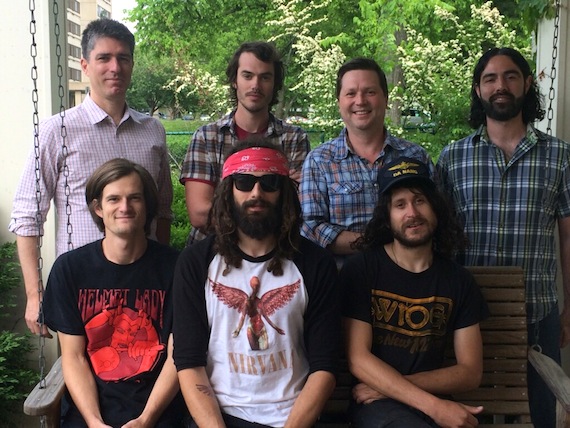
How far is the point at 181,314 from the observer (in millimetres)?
2762

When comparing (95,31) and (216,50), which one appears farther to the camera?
(216,50)

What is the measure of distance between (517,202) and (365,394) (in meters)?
1.22

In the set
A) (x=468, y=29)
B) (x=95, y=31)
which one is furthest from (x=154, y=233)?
(x=468, y=29)

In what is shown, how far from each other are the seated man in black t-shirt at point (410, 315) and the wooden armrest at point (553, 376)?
34 centimetres

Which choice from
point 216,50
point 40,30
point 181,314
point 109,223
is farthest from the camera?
point 216,50

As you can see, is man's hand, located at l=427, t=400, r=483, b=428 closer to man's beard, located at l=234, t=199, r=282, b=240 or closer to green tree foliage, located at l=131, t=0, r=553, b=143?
man's beard, located at l=234, t=199, r=282, b=240

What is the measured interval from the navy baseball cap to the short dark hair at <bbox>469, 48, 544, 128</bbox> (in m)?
0.80

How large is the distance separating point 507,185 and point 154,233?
184 centimetres

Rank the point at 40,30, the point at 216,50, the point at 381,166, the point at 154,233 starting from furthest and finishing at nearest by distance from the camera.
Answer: the point at 216,50 → the point at 40,30 → the point at 154,233 → the point at 381,166

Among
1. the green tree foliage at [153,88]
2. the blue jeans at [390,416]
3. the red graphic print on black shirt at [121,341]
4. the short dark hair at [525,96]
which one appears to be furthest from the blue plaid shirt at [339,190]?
the green tree foliage at [153,88]

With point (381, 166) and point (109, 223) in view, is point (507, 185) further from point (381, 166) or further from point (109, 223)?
point (109, 223)

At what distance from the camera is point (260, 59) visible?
3.70 metres

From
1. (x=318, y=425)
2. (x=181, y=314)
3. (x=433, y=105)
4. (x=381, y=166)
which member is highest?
(x=433, y=105)

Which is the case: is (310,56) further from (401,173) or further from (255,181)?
(255,181)
